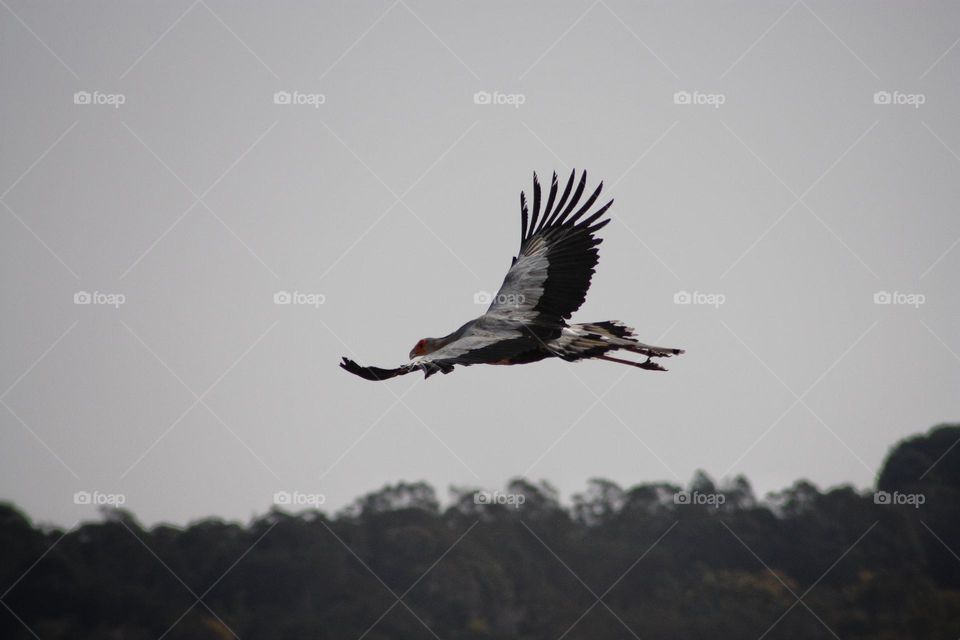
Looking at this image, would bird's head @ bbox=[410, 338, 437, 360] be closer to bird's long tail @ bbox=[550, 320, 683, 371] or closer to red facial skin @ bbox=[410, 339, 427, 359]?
red facial skin @ bbox=[410, 339, 427, 359]

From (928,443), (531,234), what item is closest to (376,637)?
(928,443)

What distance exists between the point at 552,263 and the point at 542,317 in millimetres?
1380

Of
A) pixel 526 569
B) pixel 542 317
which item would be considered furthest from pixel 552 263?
pixel 526 569

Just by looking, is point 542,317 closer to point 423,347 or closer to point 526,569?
point 423,347

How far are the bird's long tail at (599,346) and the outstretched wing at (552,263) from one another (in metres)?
0.36

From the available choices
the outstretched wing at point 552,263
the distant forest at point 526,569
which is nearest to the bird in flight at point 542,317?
the outstretched wing at point 552,263

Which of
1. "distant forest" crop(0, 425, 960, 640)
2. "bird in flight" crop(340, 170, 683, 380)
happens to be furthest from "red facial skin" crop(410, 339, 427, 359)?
"distant forest" crop(0, 425, 960, 640)

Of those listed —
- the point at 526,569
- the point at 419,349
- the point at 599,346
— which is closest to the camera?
the point at 419,349

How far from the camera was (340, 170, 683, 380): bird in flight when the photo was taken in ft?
56.2

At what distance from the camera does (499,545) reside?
7888cm

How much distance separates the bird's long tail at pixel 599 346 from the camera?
18656 millimetres

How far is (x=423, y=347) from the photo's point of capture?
17953 mm

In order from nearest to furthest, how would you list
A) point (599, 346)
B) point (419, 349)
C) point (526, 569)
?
point (419, 349)
point (599, 346)
point (526, 569)

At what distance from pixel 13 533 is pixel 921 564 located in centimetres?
4989
